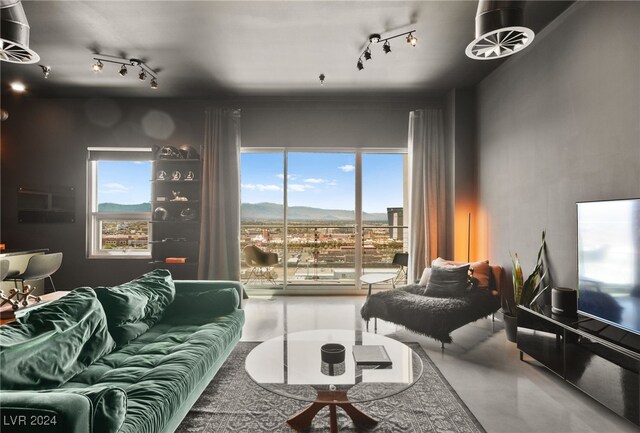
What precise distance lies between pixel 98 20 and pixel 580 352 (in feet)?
15.3

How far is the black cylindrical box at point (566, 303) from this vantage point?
99.3 inches

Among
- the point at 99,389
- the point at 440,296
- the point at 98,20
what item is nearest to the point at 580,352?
the point at 440,296

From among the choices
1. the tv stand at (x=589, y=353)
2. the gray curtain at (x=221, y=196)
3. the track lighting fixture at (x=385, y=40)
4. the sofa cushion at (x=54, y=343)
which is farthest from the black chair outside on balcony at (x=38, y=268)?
the tv stand at (x=589, y=353)

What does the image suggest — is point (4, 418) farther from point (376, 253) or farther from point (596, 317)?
point (376, 253)

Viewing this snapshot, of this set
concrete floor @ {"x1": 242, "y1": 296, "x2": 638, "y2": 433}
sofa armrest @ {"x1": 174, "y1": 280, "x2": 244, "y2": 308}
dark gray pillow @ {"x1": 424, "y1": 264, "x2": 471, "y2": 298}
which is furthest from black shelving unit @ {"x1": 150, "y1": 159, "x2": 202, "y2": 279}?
dark gray pillow @ {"x1": 424, "y1": 264, "x2": 471, "y2": 298}

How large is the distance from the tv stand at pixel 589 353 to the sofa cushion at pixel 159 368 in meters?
2.26

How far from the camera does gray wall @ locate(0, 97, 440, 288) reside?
510 centimetres

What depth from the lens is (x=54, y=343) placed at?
154 cm

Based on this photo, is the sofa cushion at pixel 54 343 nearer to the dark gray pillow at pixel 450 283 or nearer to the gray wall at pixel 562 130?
the dark gray pillow at pixel 450 283

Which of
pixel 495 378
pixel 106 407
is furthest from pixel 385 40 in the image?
pixel 106 407

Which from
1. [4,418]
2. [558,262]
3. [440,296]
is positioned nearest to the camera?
[4,418]

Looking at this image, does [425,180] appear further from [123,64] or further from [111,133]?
[111,133]

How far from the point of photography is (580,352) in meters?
2.27

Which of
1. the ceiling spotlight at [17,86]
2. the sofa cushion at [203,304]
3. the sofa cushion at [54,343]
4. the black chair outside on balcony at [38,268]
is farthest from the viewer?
the ceiling spotlight at [17,86]
